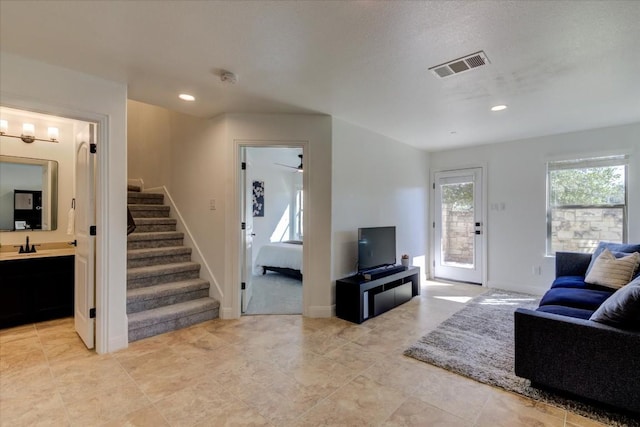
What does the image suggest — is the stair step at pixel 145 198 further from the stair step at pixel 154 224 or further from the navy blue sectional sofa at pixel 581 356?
the navy blue sectional sofa at pixel 581 356

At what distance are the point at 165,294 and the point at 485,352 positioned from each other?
10.7ft

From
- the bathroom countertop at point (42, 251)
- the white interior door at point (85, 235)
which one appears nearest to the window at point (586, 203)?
the white interior door at point (85, 235)

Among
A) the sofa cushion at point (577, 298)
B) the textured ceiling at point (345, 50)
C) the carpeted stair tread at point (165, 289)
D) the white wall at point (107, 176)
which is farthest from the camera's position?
the carpeted stair tread at point (165, 289)

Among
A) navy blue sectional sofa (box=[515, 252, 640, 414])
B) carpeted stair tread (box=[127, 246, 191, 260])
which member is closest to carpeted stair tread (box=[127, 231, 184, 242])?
carpeted stair tread (box=[127, 246, 191, 260])

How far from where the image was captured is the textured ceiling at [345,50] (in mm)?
1701

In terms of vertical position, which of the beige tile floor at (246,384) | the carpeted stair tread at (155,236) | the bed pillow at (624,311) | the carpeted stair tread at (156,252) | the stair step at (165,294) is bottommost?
the beige tile floor at (246,384)

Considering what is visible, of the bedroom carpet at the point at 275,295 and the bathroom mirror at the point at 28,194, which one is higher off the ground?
the bathroom mirror at the point at 28,194

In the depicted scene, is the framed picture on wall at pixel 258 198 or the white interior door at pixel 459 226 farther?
the framed picture on wall at pixel 258 198

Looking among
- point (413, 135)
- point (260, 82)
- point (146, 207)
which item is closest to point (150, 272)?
point (146, 207)

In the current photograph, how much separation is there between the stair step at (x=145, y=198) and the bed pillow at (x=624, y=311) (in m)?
5.07

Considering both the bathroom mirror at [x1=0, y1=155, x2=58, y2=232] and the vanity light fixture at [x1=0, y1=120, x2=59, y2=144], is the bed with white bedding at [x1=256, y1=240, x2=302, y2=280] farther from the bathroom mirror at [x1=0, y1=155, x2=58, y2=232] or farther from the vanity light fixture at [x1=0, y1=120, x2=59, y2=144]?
the vanity light fixture at [x1=0, y1=120, x2=59, y2=144]

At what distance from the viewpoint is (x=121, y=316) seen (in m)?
2.71

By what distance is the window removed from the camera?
13.2ft

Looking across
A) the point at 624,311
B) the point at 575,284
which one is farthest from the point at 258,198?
the point at 624,311
